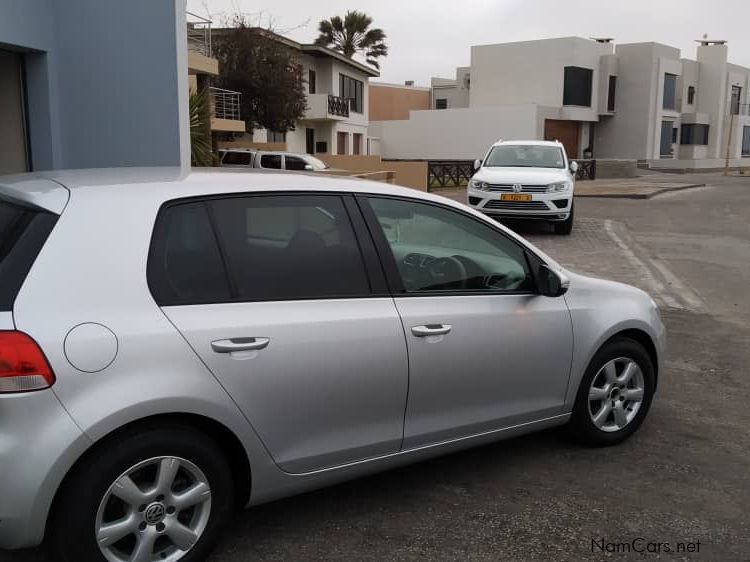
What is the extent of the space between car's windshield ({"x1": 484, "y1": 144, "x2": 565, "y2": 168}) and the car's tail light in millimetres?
13605

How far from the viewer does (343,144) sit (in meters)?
40.1

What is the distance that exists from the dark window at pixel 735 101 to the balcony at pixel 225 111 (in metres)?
47.0

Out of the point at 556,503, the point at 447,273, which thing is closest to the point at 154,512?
the point at 447,273

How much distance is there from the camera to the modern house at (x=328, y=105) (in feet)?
114

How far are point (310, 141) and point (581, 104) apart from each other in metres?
19.9

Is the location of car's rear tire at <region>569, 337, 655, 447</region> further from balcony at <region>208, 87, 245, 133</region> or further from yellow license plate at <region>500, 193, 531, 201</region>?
balcony at <region>208, 87, 245, 133</region>

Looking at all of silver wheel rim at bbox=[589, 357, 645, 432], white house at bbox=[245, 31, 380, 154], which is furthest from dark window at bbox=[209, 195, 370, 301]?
white house at bbox=[245, 31, 380, 154]

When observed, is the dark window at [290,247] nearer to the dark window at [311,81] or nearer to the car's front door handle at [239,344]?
the car's front door handle at [239,344]

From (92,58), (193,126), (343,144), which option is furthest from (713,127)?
(92,58)

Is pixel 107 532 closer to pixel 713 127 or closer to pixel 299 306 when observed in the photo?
pixel 299 306

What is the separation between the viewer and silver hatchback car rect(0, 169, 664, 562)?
2.60 metres

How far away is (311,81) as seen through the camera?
3631 centimetres
